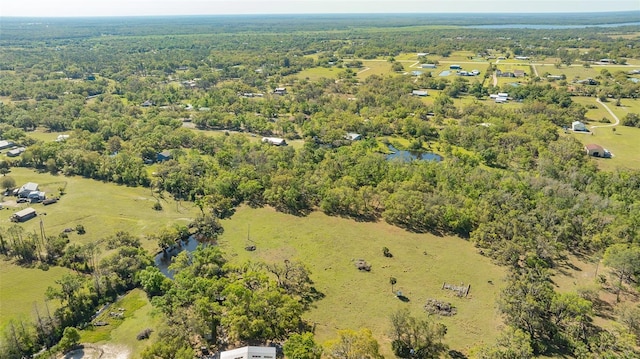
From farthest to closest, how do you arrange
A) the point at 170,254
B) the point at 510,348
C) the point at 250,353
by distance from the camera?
the point at 170,254 < the point at 250,353 < the point at 510,348

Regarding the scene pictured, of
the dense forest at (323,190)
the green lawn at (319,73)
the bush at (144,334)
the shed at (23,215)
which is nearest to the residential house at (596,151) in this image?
the dense forest at (323,190)

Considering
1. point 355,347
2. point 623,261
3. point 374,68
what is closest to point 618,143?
point 623,261

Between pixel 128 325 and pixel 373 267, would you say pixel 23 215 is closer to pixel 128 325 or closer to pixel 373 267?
pixel 128 325

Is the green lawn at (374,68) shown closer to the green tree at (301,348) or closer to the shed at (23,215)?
the shed at (23,215)

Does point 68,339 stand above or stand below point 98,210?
below

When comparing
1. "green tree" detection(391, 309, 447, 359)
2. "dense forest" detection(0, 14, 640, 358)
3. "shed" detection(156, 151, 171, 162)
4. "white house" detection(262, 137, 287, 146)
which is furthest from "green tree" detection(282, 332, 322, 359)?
"white house" detection(262, 137, 287, 146)

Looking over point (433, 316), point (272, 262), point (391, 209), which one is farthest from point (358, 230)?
point (433, 316)
